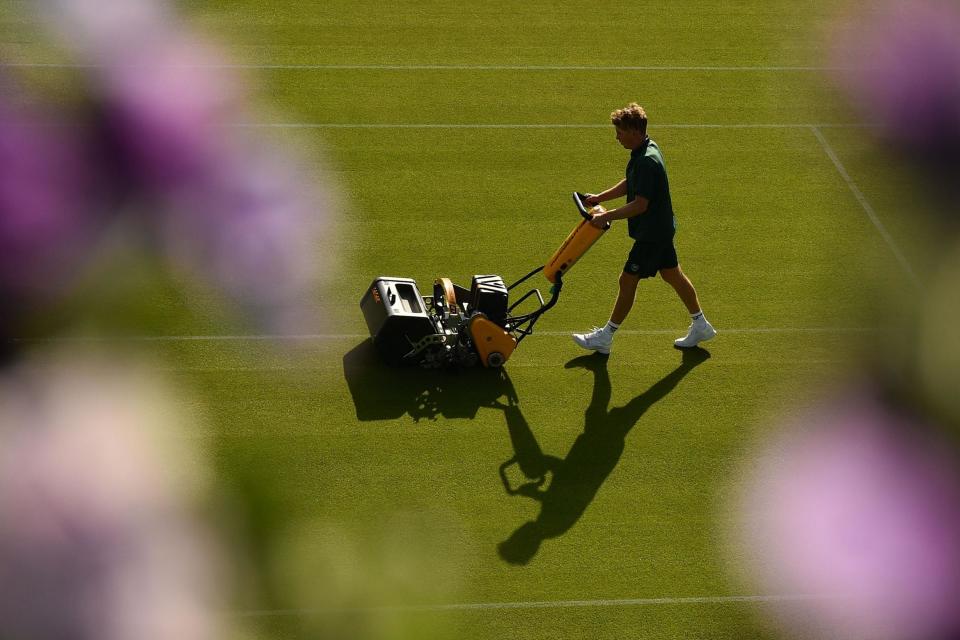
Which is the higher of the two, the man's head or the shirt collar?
the man's head

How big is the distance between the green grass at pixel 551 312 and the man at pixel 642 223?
10.4 inches

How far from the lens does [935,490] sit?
823 millimetres

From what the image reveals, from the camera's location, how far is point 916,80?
0.88 metres

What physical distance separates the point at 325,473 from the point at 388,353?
1099mm

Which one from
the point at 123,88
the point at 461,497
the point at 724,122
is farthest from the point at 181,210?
the point at 724,122

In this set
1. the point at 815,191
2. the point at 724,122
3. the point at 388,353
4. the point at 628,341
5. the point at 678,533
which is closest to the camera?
the point at 678,533

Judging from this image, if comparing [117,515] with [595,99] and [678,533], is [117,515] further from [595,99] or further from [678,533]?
[595,99]

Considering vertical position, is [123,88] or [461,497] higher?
[123,88]

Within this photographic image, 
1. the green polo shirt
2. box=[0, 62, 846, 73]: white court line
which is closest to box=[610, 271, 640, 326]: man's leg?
the green polo shirt

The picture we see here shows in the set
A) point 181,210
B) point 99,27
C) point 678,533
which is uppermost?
point 99,27

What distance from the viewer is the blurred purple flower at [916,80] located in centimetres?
86

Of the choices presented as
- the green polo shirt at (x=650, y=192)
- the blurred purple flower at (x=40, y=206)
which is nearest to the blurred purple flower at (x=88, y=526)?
the blurred purple flower at (x=40, y=206)

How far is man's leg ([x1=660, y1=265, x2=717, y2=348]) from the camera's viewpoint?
7.39 metres

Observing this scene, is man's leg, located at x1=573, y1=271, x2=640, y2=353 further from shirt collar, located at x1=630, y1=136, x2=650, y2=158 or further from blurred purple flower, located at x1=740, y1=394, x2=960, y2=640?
blurred purple flower, located at x1=740, y1=394, x2=960, y2=640
